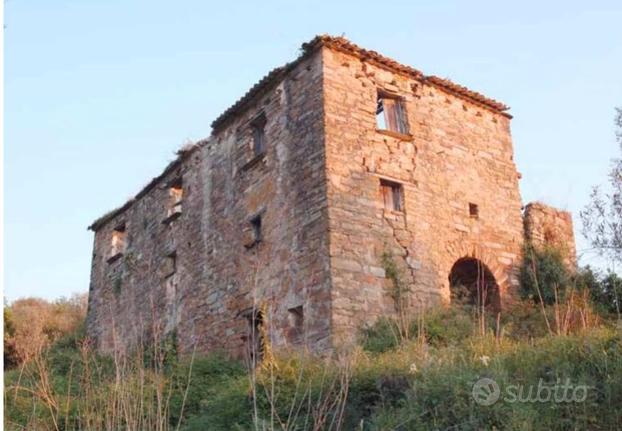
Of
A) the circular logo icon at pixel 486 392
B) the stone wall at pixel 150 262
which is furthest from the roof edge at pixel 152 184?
the circular logo icon at pixel 486 392

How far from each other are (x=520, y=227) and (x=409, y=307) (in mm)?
3782

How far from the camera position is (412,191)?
39.9 ft

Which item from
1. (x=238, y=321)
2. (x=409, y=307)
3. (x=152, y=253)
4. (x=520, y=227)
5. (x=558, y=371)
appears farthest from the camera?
(x=152, y=253)

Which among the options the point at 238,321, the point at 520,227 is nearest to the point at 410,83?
the point at 520,227

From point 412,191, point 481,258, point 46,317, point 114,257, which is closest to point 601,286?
point 481,258

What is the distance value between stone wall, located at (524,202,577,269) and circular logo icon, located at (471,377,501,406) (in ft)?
26.5

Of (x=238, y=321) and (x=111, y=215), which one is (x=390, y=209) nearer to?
(x=238, y=321)

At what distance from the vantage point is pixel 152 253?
1605 centimetres

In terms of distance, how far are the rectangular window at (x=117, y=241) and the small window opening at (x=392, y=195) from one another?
800cm

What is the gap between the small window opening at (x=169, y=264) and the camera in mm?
15102

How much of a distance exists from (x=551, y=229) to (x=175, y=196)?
25.6 ft

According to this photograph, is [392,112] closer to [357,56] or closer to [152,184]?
[357,56]

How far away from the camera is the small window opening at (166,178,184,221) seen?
1552cm
